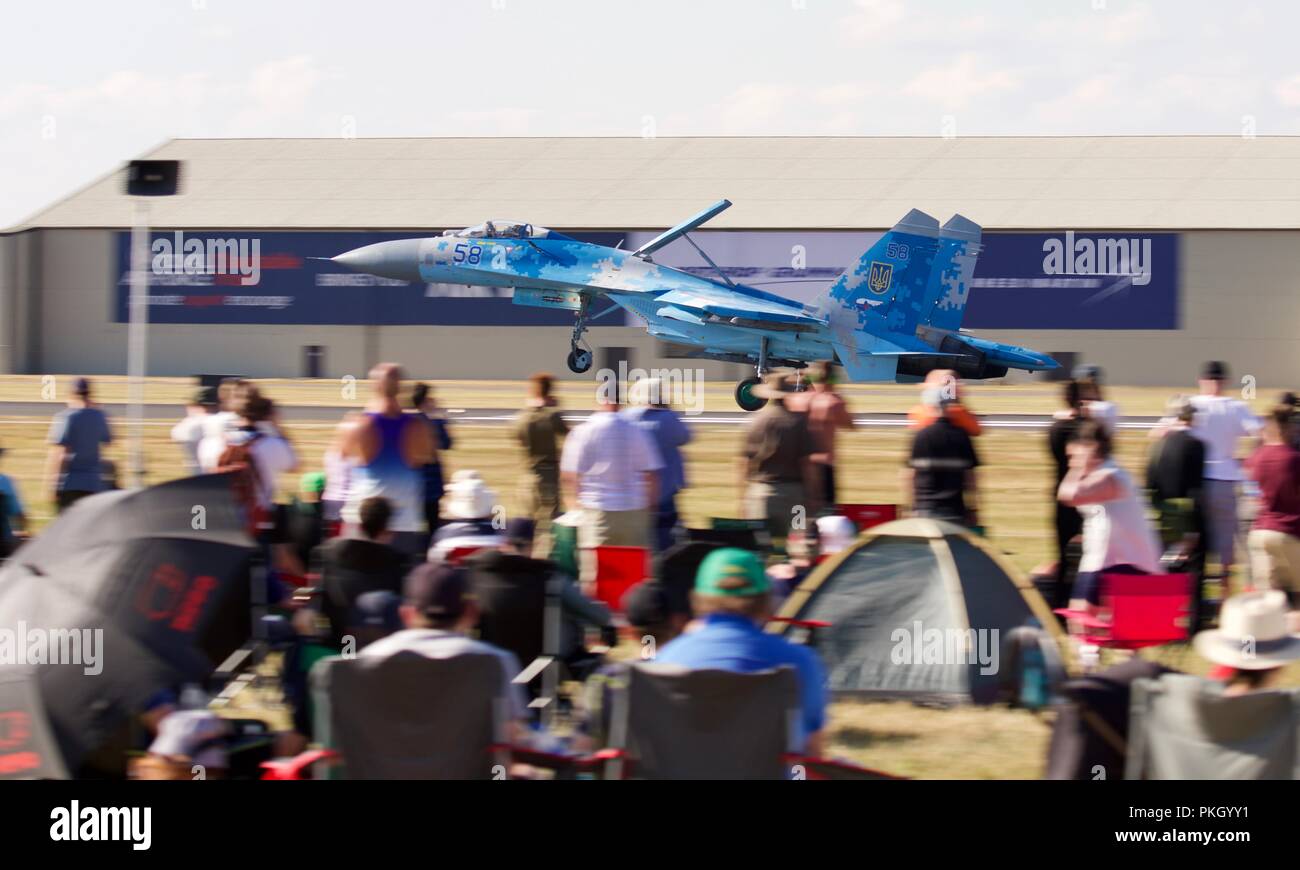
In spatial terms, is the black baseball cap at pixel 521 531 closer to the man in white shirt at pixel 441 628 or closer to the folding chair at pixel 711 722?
the man in white shirt at pixel 441 628

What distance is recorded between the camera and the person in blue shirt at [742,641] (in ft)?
15.3

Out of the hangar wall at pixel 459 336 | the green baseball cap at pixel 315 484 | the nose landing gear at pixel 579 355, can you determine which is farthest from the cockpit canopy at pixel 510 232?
the green baseball cap at pixel 315 484

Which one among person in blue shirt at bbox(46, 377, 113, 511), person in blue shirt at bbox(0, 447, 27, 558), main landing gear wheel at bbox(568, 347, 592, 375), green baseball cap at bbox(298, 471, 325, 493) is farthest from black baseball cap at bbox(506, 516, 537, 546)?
main landing gear wheel at bbox(568, 347, 592, 375)

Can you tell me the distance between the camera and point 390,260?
113 ft

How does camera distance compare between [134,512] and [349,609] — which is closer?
[134,512]

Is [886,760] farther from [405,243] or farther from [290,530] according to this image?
[405,243]

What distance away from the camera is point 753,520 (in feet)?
32.2

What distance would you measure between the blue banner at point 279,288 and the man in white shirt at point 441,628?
39.7 metres

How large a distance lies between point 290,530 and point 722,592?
4385 mm

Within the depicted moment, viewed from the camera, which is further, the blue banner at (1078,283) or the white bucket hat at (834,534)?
the blue banner at (1078,283)

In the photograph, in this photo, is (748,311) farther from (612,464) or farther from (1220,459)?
(612,464)

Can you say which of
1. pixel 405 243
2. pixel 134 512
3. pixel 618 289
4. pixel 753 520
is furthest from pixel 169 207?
pixel 134 512
